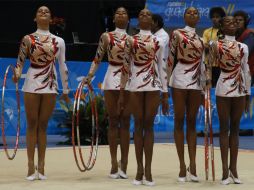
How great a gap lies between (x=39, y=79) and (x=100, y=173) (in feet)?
4.94

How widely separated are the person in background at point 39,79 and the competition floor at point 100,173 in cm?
39

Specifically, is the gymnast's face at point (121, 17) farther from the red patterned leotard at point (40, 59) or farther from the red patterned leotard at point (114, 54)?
the red patterned leotard at point (40, 59)

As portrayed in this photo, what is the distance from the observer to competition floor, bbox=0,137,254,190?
8.04 meters

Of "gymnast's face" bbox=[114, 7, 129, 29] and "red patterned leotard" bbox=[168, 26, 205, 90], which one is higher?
"gymnast's face" bbox=[114, 7, 129, 29]

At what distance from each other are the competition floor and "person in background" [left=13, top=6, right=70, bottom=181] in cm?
→ 39

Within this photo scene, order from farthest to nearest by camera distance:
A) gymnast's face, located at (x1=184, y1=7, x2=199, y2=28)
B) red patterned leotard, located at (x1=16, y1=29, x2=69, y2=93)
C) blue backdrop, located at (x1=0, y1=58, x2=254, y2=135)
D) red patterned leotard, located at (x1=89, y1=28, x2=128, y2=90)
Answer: blue backdrop, located at (x1=0, y1=58, x2=254, y2=135) < red patterned leotard, located at (x1=89, y1=28, x2=128, y2=90) < red patterned leotard, located at (x1=16, y1=29, x2=69, y2=93) < gymnast's face, located at (x1=184, y1=7, x2=199, y2=28)

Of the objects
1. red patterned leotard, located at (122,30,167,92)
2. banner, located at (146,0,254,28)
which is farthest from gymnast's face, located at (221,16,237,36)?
banner, located at (146,0,254,28)

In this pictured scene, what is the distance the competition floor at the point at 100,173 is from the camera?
804cm

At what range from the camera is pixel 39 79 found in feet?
28.1

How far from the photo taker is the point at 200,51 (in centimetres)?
842

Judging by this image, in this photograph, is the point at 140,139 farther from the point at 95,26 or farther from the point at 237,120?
the point at 95,26

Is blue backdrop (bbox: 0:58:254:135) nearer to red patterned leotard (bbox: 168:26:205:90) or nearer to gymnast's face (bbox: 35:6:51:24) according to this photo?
gymnast's face (bbox: 35:6:51:24)

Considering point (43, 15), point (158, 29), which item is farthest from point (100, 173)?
point (43, 15)

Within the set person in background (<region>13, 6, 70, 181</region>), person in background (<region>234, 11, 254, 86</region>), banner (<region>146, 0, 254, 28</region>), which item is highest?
banner (<region>146, 0, 254, 28</region>)
